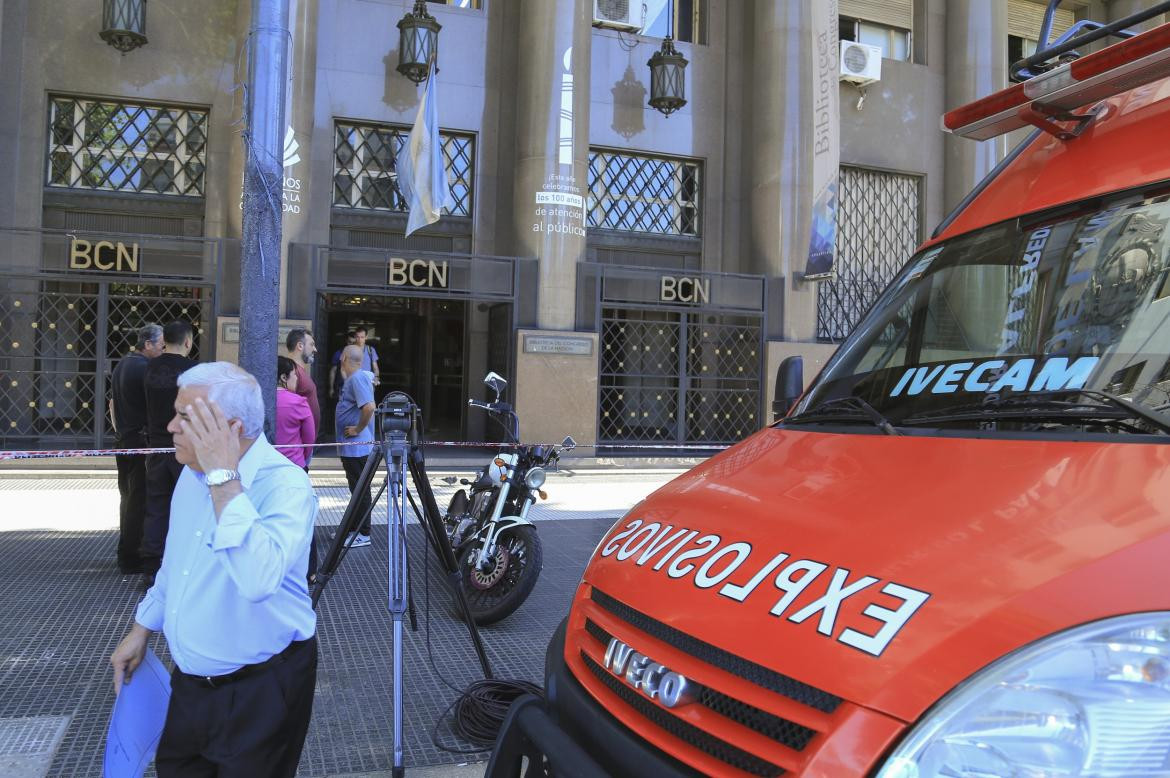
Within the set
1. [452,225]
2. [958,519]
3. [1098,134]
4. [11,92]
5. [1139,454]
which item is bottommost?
[958,519]

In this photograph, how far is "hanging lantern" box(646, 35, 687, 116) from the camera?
47.0 feet

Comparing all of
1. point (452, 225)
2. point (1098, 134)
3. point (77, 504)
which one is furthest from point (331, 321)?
point (1098, 134)

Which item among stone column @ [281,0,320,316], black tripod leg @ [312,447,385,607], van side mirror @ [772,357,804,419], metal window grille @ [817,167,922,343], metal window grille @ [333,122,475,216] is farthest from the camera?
metal window grille @ [817,167,922,343]

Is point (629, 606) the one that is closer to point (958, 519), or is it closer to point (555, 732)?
point (555, 732)

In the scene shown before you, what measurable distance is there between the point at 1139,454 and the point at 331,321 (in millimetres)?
14708

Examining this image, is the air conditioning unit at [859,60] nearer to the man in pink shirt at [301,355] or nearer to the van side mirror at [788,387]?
the man in pink shirt at [301,355]

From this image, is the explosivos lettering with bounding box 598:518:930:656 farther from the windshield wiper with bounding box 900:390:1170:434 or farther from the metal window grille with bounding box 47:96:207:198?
the metal window grille with bounding box 47:96:207:198

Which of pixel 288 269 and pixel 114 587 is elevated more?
pixel 288 269

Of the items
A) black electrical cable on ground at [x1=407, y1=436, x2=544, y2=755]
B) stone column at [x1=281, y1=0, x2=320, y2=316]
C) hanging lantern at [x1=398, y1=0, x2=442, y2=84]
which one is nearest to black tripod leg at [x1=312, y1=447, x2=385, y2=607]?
black electrical cable on ground at [x1=407, y1=436, x2=544, y2=755]

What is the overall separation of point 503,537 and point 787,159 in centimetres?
1085

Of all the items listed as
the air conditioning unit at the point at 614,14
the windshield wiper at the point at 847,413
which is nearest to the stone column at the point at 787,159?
the air conditioning unit at the point at 614,14

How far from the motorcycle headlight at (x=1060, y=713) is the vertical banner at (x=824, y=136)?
1294 centimetres

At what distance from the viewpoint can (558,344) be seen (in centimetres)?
1282

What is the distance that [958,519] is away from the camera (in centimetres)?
170
